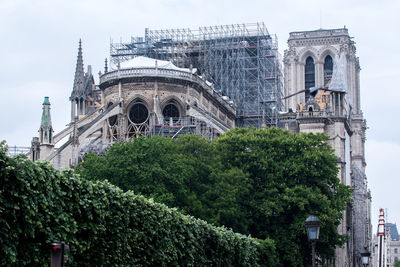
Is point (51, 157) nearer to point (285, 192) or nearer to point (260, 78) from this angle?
point (285, 192)

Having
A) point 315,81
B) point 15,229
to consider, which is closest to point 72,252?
point 15,229

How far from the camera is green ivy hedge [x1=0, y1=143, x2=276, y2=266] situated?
20297mm

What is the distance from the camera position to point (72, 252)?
894 inches

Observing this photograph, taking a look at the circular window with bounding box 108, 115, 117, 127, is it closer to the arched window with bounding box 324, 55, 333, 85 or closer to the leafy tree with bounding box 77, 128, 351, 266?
the leafy tree with bounding box 77, 128, 351, 266

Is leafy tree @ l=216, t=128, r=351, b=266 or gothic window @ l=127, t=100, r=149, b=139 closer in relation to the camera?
leafy tree @ l=216, t=128, r=351, b=266

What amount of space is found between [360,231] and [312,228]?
5835 cm

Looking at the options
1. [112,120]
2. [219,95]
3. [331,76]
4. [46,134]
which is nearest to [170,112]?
[112,120]

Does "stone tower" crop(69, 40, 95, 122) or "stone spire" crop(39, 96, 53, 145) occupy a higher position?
"stone tower" crop(69, 40, 95, 122)

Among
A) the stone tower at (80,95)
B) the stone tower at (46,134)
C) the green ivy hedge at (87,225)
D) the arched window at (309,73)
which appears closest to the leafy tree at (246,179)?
the stone tower at (46,134)

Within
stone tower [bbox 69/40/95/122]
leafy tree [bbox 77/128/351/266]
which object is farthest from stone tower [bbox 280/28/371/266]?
leafy tree [bbox 77/128/351/266]

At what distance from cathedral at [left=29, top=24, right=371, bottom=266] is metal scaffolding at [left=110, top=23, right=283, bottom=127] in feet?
0.32

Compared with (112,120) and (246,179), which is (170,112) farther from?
(246,179)

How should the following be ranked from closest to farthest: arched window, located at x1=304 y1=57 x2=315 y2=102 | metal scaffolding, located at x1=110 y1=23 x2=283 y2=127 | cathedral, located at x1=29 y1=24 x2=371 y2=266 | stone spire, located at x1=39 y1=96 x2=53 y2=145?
stone spire, located at x1=39 y1=96 x2=53 y2=145 < cathedral, located at x1=29 y1=24 x2=371 y2=266 < metal scaffolding, located at x1=110 y1=23 x2=283 y2=127 < arched window, located at x1=304 y1=57 x2=315 y2=102

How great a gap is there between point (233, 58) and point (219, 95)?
290 inches
